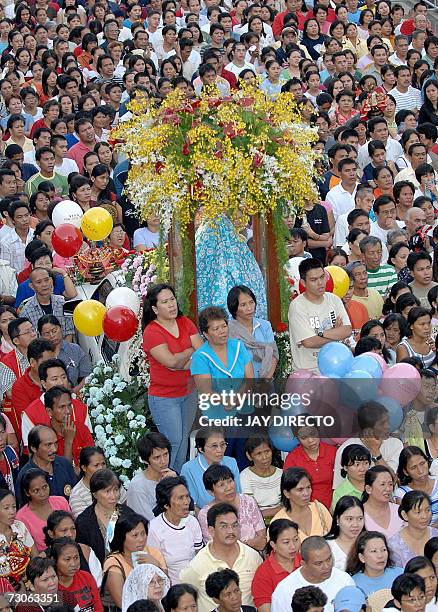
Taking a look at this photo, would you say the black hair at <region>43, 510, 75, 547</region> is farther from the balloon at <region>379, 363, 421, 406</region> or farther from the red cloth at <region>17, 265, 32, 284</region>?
the red cloth at <region>17, 265, 32, 284</region>

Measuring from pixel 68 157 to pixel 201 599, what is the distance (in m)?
8.45

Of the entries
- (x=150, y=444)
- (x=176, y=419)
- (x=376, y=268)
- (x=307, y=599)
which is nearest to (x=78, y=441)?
(x=176, y=419)

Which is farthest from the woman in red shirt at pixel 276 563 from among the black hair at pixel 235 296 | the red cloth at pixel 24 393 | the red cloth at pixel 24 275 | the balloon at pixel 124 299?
the red cloth at pixel 24 275

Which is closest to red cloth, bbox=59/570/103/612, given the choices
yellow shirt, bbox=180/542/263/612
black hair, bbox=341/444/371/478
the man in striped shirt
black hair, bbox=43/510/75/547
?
black hair, bbox=43/510/75/547

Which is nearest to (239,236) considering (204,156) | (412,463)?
(204,156)

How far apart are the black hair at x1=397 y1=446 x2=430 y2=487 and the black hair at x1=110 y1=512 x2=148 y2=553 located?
6.36ft

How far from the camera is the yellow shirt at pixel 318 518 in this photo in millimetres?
10438

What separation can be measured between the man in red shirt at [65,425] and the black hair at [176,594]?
2.54 metres

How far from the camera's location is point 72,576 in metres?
9.67

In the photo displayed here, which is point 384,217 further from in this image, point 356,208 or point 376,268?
point 376,268

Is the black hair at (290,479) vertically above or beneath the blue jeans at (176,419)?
beneath

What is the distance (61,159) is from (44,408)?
5819 millimetres

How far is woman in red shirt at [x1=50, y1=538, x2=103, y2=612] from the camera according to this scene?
379 inches

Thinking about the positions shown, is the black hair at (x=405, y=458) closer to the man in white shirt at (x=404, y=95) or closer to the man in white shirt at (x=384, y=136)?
the man in white shirt at (x=384, y=136)
